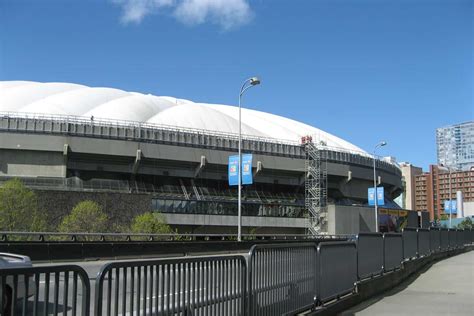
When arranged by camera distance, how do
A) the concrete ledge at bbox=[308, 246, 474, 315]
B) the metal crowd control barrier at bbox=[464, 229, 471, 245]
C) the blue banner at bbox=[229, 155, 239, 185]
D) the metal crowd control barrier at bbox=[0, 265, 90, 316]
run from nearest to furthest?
1. the metal crowd control barrier at bbox=[0, 265, 90, 316]
2. the concrete ledge at bbox=[308, 246, 474, 315]
3. the blue banner at bbox=[229, 155, 239, 185]
4. the metal crowd control barrier at bbox=[464, 229, 471, 245]

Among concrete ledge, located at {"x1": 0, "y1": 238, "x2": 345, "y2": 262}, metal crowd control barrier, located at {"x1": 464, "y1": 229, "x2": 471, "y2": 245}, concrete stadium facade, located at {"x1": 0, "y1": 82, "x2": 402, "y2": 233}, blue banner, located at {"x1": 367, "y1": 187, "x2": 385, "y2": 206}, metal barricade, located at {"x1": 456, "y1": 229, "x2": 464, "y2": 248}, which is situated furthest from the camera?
blue banner, located at {"x1": 367, "y1": 187, "x2": 385, "y2": 206}

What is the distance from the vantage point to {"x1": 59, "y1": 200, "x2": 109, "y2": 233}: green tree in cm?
4156

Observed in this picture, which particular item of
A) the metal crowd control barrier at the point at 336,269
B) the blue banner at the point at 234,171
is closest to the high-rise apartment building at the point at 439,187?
the blue banner at the point at 234,171

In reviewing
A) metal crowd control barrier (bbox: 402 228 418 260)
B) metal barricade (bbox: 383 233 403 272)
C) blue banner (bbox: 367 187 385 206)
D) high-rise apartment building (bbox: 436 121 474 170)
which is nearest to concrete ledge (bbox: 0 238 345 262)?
metal crowd control barrier (bbox: 402 228 418 260)

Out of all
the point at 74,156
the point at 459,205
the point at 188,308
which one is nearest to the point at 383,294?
the point at 188,308

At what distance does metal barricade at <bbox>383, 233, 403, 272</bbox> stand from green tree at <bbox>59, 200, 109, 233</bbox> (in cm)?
2892

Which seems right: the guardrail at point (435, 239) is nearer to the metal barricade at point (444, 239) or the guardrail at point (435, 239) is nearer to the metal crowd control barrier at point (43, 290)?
the metal barricade at point (444, 239)

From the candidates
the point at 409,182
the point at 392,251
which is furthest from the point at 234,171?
the point at 409,182

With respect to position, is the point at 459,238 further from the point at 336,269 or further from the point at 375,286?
the point at 336,269

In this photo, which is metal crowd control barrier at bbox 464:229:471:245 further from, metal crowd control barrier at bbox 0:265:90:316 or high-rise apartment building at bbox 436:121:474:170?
high-rise apartment building at bbox 436:121:474:170

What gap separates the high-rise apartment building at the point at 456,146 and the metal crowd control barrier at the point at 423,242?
12677cm

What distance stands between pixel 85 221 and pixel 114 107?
1424 inches

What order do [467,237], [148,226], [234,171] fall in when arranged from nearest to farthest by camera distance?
1. [234,171]
2. [467,237]
3. [148,226]

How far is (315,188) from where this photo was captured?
76.1 meters
